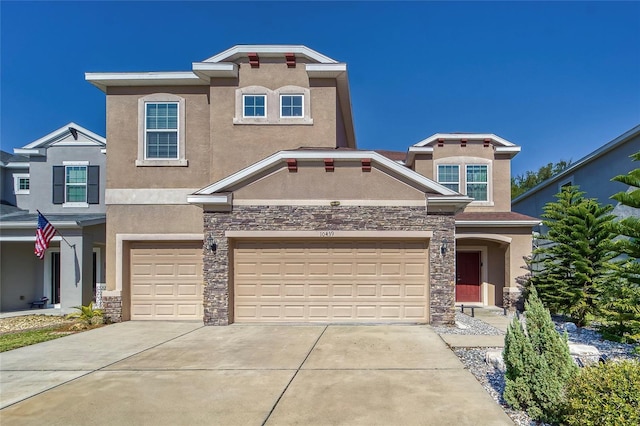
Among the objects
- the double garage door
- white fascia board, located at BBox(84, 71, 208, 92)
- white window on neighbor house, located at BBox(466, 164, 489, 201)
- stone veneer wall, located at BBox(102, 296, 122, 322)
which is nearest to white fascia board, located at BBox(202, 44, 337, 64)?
white fascia board, located at BBox(84, 71, 208, 92)

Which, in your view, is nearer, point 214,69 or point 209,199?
point 209,199

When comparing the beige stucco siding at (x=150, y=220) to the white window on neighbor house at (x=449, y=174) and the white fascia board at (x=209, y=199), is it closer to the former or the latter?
the white fascia board at (x=209, y=199)

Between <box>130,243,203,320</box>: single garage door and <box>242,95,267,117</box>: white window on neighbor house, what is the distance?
4267 mm

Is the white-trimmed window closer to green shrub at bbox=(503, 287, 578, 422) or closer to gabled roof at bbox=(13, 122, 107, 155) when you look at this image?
gabled roof at bbox=(13, 122, 107, 155)

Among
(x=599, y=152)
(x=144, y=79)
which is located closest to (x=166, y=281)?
(x=144, y=79)

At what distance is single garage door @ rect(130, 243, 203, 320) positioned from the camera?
10984 millimetres

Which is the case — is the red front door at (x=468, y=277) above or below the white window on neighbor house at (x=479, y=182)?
below

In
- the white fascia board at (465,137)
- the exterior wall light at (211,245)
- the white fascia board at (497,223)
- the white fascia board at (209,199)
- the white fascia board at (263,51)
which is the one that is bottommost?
the exterior wall light at (211,245)

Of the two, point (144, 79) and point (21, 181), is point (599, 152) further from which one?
point (21, 181)

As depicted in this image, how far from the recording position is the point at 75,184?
1598 centimetres

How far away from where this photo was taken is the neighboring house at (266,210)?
985cm

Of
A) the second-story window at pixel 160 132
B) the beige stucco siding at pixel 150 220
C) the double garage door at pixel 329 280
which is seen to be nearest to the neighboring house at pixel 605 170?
the double garage door at pixel 329 280

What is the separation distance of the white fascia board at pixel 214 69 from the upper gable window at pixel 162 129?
1100 mm

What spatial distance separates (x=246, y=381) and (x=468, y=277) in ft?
37.5
